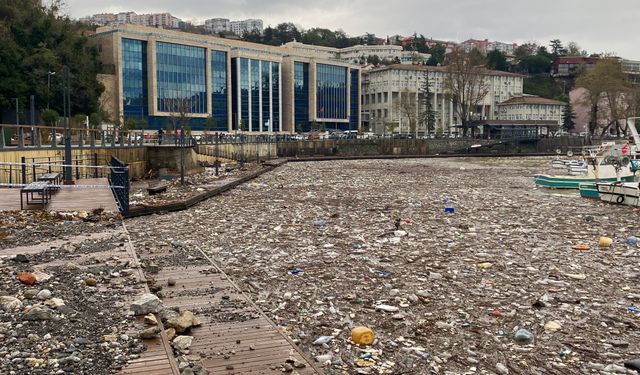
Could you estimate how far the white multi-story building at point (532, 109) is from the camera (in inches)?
4717

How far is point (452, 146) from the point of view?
3302 inches

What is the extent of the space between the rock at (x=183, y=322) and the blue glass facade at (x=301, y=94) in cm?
9675

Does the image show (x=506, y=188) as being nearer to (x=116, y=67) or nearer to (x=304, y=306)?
(x=304, y=306)

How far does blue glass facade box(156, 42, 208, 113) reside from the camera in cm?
8369

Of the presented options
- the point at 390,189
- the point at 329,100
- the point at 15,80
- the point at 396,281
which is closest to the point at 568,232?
the point at 396,281

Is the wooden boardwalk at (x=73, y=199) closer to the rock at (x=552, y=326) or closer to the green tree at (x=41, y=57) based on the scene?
the rock at (x=552, y=326)

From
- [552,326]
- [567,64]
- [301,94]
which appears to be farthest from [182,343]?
[567,64]

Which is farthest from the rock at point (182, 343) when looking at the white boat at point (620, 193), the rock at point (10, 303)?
the white boat at point (620, 193)

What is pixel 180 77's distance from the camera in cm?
8675

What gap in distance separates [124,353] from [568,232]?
12.1 meters

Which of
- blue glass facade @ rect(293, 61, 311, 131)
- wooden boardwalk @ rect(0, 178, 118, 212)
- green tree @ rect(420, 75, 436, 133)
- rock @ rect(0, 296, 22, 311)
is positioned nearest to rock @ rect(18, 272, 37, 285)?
rock @ rect(0, 296, 22, 311)

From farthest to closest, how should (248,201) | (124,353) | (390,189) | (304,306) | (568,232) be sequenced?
(390,189) < (248,201) < (568,232) < (304,306) < (124,353)

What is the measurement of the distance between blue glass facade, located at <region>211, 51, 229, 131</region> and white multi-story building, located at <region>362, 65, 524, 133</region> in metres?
35.8

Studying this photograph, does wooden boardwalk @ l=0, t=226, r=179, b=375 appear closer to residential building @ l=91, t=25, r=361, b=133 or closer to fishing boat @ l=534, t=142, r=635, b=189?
fishing boat @ l=534, t=142, r=635, b=189
